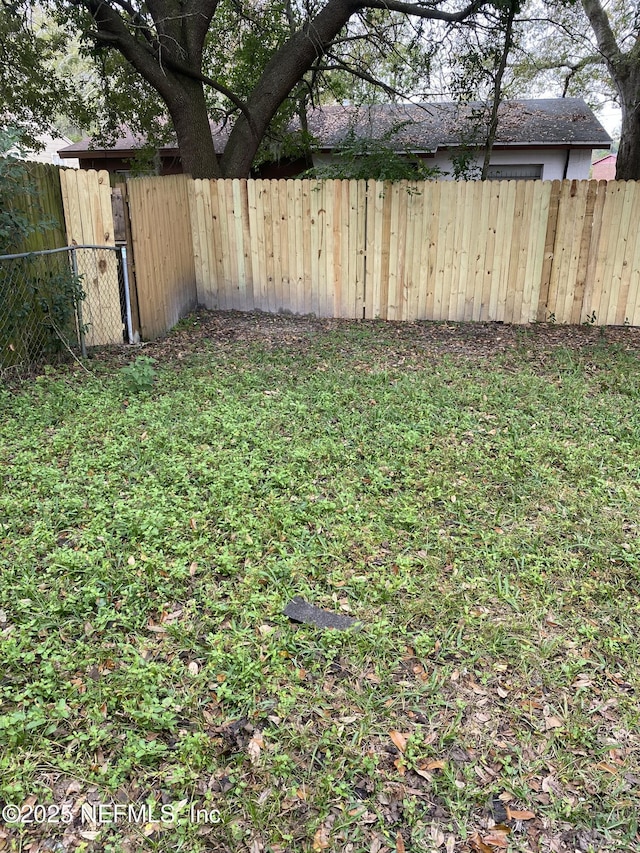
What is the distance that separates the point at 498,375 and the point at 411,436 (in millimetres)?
1856

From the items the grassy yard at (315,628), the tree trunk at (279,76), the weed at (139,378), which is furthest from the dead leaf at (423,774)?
the tree trunk at (279,76)

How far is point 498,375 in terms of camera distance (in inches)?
222

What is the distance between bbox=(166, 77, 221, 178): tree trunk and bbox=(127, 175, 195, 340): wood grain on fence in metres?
0.73

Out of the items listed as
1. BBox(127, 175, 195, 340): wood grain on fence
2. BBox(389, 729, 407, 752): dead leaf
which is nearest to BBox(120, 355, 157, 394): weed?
BBox(127, 175, 195, 340): wood grain on fence

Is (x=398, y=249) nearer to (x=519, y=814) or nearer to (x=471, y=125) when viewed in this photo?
(x=519, y=814)

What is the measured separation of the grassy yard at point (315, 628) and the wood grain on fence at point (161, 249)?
209 cm

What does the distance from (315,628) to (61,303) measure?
13.8ft

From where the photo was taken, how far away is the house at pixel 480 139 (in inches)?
489

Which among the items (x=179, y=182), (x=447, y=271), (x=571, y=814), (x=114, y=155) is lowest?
(x=571, y=814)

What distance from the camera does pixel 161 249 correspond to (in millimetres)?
6883

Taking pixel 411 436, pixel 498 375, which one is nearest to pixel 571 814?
pixel 411 436

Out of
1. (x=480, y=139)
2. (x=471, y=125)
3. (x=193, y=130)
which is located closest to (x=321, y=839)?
(x=193, y=130)

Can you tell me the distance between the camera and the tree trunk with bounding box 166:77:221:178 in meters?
8.24

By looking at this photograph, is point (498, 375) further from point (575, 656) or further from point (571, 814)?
point (571, 814)
